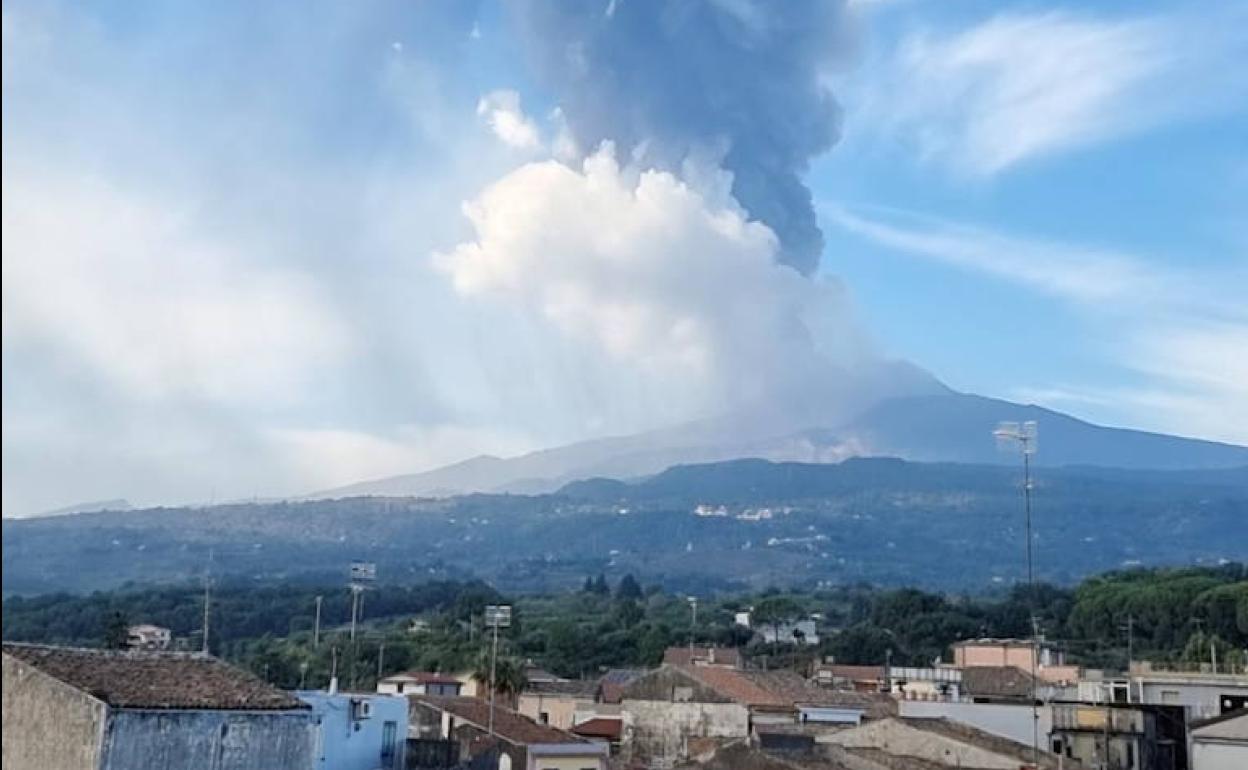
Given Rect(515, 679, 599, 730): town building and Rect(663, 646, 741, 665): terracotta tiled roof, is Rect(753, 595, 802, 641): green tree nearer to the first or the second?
Rect(663, 646, 741, 665): terracotta tiled roof

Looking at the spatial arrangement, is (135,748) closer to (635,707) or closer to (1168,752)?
(635,707)

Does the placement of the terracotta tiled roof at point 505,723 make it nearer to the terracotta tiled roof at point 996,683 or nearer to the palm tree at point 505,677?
the palm tree at point 505,677

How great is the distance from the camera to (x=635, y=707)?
3378 centimetres


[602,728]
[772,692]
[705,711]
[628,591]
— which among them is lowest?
[602,728]

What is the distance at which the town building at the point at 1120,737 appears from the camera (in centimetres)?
2897

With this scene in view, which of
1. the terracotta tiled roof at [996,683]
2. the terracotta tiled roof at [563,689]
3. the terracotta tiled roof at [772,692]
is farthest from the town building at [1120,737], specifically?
the terracotta tiled roof at [563,689]

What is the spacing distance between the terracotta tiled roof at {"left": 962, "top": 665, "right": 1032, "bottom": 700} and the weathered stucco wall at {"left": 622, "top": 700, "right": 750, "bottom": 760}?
12604 mm

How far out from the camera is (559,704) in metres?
42.0

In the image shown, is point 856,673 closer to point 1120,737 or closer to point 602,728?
point 602,728

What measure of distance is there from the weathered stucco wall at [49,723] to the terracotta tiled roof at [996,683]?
3082cm

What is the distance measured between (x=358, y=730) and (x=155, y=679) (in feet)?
17.4

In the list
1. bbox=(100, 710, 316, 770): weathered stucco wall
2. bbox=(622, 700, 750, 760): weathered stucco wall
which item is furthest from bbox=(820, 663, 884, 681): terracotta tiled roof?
bbox=(100, 710, 316, 770): weathered stucco wall

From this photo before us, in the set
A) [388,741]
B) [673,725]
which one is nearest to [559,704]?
[673,725]

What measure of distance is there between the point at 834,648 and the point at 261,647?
32.2m
